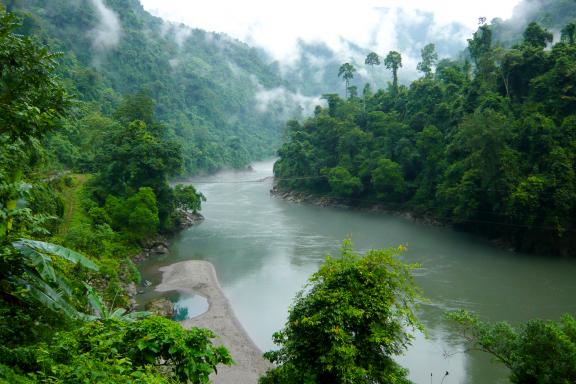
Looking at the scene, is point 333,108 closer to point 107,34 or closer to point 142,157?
point 142,157

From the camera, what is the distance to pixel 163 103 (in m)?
80.8

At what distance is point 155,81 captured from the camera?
269ft

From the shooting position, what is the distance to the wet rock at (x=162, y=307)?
18009 millimetres

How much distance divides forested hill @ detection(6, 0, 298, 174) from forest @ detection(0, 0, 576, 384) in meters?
0.45

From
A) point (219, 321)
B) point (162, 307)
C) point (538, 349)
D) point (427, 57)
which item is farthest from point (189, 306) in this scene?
point (427, 57)

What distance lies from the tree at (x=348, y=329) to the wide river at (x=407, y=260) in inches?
219

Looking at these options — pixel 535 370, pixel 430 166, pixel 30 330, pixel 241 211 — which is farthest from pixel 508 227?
pixel 30 330

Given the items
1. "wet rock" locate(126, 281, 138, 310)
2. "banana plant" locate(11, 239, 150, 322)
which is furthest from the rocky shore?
"banana plant" locate(11, 239, 150, 322)

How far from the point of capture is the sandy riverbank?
1421 cm

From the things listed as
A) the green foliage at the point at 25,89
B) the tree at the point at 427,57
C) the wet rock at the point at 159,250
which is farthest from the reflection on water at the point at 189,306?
the tree at the point at 427,57

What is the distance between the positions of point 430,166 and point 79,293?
32.4 meters

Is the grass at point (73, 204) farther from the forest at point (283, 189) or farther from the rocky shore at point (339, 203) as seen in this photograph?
the rocky shore at point (339, 203)

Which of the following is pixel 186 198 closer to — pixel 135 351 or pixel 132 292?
pixel 132 292

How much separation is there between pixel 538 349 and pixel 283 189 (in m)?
46.1
